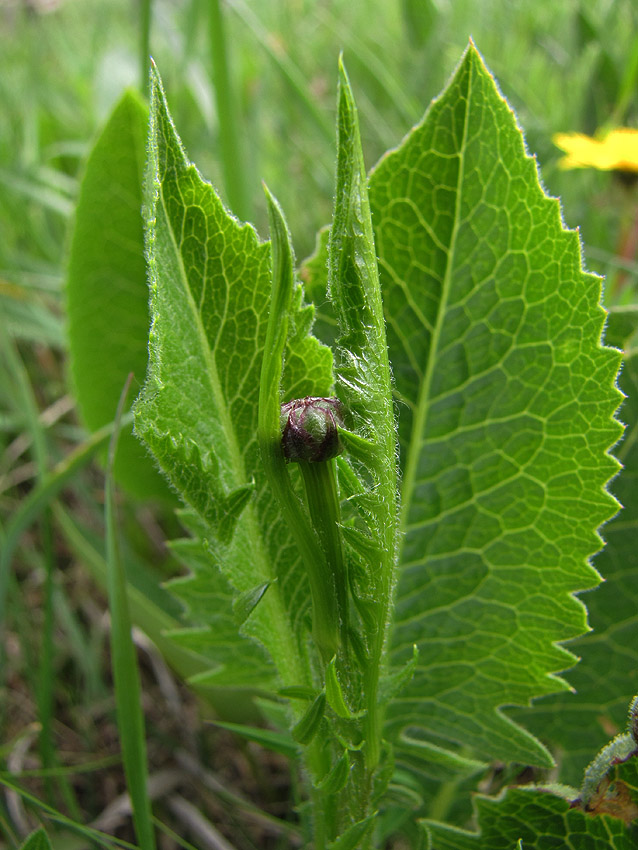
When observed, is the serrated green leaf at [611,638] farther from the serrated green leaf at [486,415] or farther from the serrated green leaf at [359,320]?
the serrated green leaf at [359,320]

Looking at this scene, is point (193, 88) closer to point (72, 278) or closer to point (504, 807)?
point (72, 278)

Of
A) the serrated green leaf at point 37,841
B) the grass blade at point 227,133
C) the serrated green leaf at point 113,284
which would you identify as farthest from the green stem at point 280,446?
the grass blade at point 227,133

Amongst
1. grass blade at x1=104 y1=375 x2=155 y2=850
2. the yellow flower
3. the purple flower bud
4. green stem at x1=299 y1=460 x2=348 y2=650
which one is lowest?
grass blade at x1=104 y1=375 x2=155 y2=850

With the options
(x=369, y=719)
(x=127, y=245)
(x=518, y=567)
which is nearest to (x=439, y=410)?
(x=518, y=567)

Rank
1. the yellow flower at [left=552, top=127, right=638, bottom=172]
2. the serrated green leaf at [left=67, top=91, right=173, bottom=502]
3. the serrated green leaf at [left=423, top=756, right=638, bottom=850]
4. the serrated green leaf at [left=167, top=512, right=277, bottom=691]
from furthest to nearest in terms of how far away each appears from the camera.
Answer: the yellow flower at [left=552, top=127, right=638, bottom=172]
the serrated green leaf at [left=67, top=91, right=173, bottom=502]
the serrated green leaf at [left=167, top=512, right=277, bottom=691]
the serrated green leaf at [left=423, top=756, right=638, bottom=850]

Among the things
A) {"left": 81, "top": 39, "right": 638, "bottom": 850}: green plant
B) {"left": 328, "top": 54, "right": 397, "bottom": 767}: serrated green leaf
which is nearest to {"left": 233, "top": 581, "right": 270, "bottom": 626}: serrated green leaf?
{"left": 81, "top": 39, "right": 638, "bottom": 850}: green plant

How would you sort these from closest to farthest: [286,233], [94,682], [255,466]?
1. [286,233]
2. [255,466]
3. [94,682]

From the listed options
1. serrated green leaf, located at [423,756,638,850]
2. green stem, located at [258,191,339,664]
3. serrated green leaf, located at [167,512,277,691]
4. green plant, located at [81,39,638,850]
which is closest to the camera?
green stem, located at [258,191,339,664]

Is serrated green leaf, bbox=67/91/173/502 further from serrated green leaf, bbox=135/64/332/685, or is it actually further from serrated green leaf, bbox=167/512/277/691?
serrated green leaf, bbox=135/64/332/685
